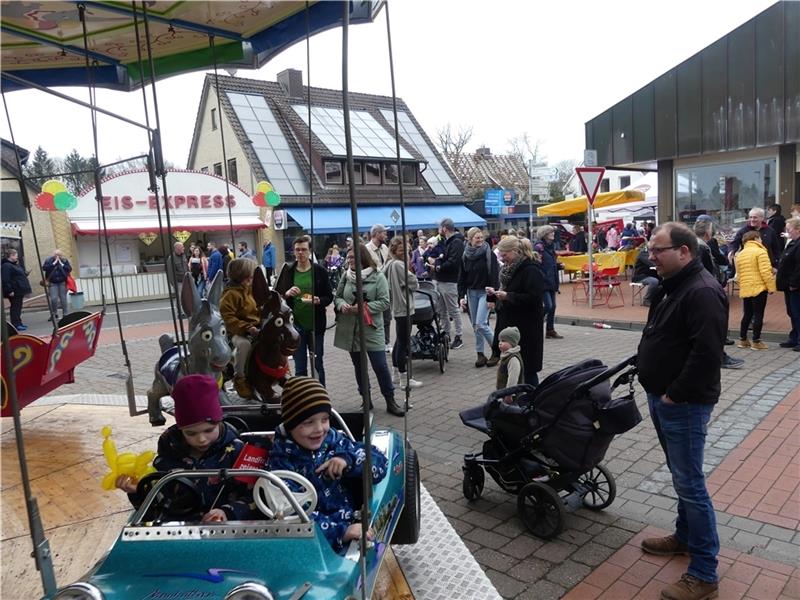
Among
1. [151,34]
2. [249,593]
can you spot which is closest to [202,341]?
[151,34]

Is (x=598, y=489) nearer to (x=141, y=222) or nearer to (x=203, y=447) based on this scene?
(x=203, y=447)

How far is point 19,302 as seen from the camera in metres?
13.7

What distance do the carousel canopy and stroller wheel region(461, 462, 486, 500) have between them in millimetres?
2916

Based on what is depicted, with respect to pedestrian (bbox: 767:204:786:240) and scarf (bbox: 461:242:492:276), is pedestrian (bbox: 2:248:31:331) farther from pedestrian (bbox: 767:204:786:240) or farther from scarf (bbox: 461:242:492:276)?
pedestrian (bbox: 767:204:786:240)

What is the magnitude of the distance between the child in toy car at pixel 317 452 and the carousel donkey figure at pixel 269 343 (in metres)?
2.20

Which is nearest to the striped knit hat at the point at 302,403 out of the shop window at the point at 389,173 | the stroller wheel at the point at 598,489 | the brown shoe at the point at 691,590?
the brown shoe at the point at 691,590

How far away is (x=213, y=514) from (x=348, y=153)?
148cm

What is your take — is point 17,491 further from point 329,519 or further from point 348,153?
point 348,153

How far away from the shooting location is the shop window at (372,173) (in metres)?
27.7

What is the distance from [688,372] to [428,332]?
5.27 metres

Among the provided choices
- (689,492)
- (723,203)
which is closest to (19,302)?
(689,492)

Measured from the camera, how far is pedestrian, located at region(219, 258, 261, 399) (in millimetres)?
4992

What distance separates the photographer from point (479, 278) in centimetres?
802

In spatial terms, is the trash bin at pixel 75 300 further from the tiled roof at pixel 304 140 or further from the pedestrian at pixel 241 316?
the pedestrian at pixel 241 316
